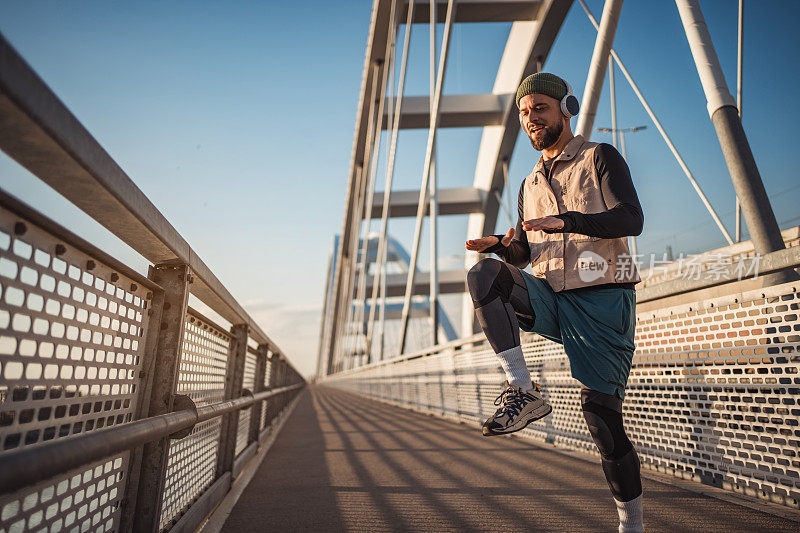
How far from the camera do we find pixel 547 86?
76.8 inches

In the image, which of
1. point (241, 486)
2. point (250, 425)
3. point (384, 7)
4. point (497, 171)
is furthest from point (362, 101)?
point (241, 486)

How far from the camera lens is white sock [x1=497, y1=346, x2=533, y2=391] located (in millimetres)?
1741

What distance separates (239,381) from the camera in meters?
3.32

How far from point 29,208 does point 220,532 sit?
5.22ft

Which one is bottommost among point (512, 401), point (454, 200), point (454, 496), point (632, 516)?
point (454, 496)

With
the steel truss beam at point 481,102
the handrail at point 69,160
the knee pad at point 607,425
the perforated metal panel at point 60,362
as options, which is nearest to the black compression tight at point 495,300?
the knee pad at point 607,425

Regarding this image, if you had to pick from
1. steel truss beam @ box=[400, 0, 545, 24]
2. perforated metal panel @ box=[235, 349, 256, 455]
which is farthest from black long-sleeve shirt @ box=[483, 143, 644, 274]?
steel truss beam @ box=[400, 0, 545, 24]

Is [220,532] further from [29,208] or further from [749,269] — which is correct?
[749,269]

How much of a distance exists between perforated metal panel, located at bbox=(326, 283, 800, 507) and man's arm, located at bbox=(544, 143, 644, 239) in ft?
2.97

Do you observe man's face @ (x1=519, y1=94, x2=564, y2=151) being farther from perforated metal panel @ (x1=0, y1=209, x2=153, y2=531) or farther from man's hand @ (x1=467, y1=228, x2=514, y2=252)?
perforated metal panel @ (x1=0, y1=209, x2=153, y2=531)

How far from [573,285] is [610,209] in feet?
0.94

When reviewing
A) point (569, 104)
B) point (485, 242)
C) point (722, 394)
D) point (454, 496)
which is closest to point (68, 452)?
point (485, 242)

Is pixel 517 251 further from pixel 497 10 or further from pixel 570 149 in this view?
pixel 497 10

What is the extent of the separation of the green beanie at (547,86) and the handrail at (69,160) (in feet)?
4.45
